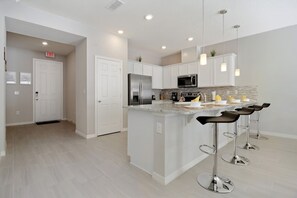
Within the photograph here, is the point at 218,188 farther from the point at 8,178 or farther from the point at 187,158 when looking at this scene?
the point at 8,178

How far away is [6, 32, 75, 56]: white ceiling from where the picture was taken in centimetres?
430

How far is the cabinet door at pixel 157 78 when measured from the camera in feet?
18.9

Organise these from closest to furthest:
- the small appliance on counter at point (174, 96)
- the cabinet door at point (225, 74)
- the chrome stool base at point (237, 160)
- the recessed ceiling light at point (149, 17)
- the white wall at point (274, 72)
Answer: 1. the chrome stool base at point (237, 160)
2. the recessed ceiling light at point (149, 17)
3. the white wall at point (274, 72)
4. the cabinet door at point (225, 74)
5. the small appliance on counter at point (174, 96)

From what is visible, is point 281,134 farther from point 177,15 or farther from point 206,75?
point 177,15

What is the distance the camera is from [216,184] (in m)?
1.72

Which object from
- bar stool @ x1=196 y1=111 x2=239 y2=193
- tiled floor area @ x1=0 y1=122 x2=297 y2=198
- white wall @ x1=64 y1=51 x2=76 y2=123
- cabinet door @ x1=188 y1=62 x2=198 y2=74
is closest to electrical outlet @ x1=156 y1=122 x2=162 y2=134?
bar stool @ x1=196 y1=111 x2=239 y2=193

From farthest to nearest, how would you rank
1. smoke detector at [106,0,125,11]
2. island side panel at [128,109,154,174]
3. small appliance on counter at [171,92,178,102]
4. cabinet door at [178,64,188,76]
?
small appliance on counter at [171,92,178,102], cabinet door at [178,64,188,76], smoke detector at [106,0,125,11], island side panel at [128,109,154,174]

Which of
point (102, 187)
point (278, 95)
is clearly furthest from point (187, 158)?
point (278, 95)

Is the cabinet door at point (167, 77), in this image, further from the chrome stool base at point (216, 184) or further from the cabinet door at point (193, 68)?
the chrome stool base at point (216, 184)

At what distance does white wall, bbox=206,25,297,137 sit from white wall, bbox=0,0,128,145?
3.69m

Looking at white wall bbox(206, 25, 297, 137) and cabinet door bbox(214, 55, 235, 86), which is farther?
cabinet door bbox(214, 55, 235, 86)

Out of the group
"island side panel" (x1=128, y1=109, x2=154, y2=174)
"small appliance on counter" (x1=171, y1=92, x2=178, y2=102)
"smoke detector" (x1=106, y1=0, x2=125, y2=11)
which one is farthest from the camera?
"small appliance on counter" (x1=171, y1=92, x2=178, y2=102)

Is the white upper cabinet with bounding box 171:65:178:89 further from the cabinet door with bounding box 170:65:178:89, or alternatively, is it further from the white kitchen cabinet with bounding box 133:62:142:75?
the white kitchen cabinet with bounding box 133:62:142:75

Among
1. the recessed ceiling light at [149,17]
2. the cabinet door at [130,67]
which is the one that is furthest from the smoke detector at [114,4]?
the cabinet door at [130,67]
